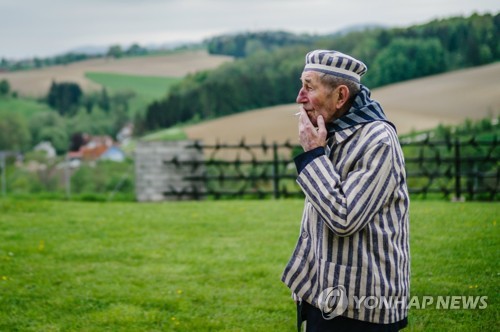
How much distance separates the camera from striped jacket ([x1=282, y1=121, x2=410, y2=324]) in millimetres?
2406

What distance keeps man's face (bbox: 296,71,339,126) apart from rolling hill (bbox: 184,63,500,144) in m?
20.7

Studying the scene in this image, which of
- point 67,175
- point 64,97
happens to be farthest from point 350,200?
point 64,97

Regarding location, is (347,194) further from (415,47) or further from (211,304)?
(415,47)

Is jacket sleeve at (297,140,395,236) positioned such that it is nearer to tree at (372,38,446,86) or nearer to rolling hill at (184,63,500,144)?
rolling hill at (184,63,500,144)

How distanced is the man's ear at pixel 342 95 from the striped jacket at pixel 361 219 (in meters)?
0.12

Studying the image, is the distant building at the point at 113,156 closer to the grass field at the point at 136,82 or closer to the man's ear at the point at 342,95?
the man's ear at the point at 342,95

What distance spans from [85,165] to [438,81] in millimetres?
17368

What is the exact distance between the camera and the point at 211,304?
563 centimetres

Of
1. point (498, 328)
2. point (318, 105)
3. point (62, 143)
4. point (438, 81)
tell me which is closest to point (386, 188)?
point (318, 105)

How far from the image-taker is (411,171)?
51.7 ft

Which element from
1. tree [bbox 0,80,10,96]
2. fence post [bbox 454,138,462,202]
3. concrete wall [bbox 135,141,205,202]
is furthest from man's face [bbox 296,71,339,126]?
tree [bbox 0,80,10,96]

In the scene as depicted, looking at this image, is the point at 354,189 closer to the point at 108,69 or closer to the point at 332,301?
the point at 332,301

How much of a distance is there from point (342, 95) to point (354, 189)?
0.41m

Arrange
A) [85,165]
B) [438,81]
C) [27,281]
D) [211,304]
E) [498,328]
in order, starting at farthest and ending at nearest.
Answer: [438,81] < [85,165] < [27,281] < [211,304] < [498,328]
